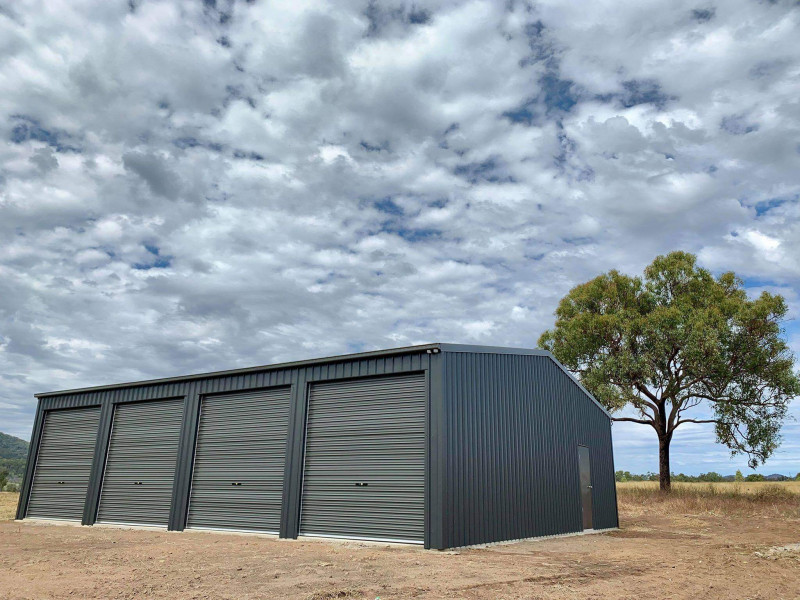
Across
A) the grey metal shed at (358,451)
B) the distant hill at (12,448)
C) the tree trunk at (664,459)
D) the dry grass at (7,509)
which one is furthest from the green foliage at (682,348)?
the distant hill at (12,448)

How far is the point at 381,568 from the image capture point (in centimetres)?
1003

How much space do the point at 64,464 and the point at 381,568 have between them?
1651 cm

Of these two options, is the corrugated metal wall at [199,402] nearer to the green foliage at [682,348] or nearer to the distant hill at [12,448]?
the green foliage at [682,348]

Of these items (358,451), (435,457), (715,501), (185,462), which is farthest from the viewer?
(715,501)

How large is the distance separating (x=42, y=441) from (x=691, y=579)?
22492 mm

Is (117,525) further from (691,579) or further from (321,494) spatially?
(691,579)

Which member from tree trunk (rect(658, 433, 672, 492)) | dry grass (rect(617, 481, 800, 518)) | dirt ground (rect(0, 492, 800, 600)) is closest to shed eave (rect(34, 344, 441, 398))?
dirt ground (rect(0, 492, 800, 600))

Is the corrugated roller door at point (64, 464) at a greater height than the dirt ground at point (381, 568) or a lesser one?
greater

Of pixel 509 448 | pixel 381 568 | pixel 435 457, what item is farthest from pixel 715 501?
A: pixel 381 568

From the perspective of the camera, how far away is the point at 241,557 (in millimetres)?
11227

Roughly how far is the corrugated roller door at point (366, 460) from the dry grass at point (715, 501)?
18.0 m

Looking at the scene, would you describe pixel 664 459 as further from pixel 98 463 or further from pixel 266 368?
pixel 98 463

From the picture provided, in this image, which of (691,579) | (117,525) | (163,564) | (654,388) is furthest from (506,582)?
(654,388)

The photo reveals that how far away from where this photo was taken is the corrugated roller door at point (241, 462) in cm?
1608
